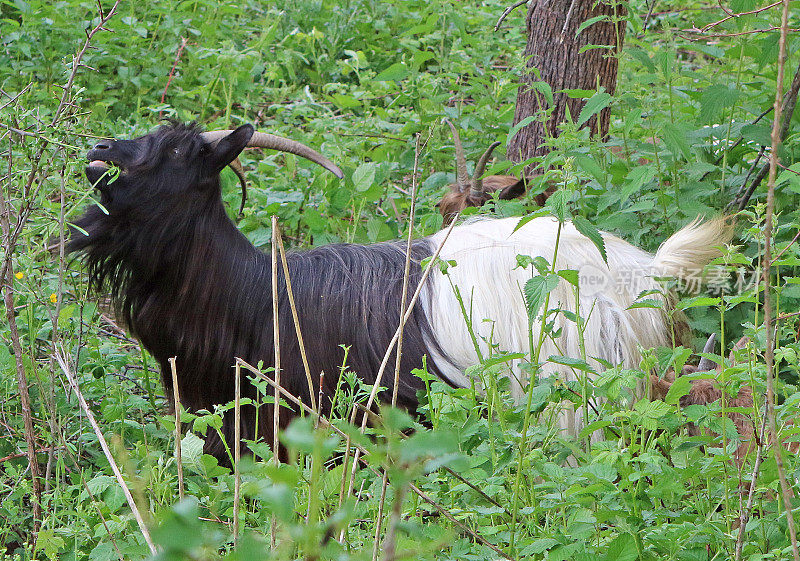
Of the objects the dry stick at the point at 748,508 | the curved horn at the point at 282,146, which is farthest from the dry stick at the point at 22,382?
the dry stick at the point at 748,508

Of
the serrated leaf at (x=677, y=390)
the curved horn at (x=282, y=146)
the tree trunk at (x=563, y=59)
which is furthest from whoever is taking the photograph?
the tree trunk at (x=563, y=59)

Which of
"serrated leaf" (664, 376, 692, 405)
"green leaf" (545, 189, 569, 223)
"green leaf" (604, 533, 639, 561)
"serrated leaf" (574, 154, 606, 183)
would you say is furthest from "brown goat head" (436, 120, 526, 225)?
"green leaf" (604, 533, 639, 561)

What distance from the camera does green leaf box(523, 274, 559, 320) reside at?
2.35 metres

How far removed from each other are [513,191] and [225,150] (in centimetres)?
168

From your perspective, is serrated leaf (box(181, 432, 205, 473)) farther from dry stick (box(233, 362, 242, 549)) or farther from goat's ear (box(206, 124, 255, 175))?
goat's ear (box(206, 124, 255, 175))

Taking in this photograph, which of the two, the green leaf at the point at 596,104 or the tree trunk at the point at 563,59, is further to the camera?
the tree trunk at the point at 563,59

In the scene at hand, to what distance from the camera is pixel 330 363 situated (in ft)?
13.0

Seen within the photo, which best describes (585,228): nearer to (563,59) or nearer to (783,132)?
(783,132)

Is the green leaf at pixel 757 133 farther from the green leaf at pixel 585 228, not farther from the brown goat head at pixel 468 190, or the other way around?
the green leaf at pixel 585 228

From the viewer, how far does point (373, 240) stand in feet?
16.9

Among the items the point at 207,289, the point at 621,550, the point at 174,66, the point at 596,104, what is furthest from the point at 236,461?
the point at 174,66

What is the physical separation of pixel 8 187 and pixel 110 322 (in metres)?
1.65

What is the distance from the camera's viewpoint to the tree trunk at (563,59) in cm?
541

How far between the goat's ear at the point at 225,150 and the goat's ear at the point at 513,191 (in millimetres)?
1525
